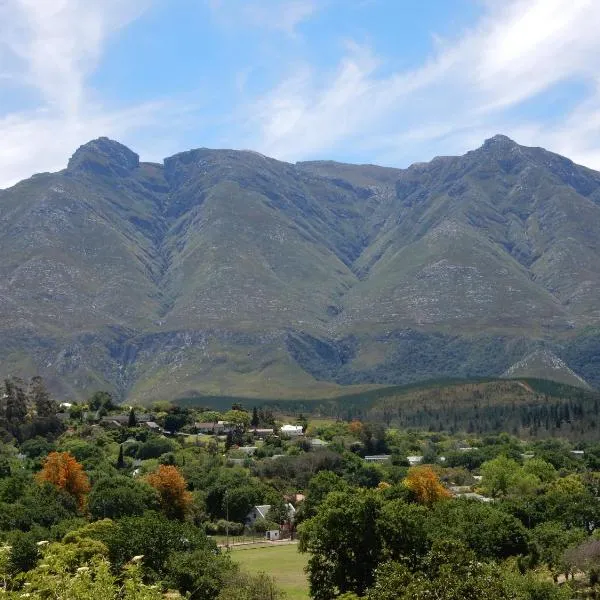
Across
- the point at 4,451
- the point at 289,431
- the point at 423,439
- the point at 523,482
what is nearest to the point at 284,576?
the point at 523,482

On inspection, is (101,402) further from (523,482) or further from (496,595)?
(496,595)

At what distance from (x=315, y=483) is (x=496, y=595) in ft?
206

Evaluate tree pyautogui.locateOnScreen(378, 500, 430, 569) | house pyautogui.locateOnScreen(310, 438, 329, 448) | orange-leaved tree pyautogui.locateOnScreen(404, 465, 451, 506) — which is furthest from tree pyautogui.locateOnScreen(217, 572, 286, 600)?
house pyautogui.locateOnScreen(310, 438, 329, 448)

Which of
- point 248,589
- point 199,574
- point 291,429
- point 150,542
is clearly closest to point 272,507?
point 150,542

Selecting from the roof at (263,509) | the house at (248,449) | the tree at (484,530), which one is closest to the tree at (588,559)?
the tree at (484,530)

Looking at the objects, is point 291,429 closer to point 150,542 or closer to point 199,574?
point 150,542

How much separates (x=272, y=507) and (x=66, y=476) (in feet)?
75.4

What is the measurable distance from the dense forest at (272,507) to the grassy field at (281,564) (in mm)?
1906

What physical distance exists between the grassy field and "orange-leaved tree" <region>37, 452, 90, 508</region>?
1654 centimetres

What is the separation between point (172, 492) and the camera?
83.2m

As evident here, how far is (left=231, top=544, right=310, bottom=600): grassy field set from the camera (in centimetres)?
5694

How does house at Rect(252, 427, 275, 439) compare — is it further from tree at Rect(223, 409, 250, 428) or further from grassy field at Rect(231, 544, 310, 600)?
grassy field at Rect(231, 544, 310, 600)

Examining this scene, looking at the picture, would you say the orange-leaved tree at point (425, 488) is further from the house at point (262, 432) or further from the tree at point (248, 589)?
the house at point (262, 432)

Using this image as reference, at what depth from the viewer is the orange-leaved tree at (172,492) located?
82.6 m
